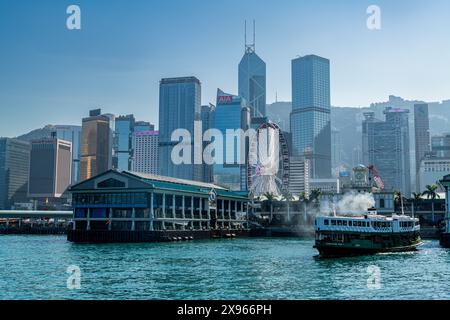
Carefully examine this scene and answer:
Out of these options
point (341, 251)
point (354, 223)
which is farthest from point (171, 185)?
point (341, 251)

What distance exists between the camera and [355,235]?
8231 centimetres

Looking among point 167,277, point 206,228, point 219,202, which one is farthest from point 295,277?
point 219,202

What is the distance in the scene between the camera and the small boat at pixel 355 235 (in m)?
80.6

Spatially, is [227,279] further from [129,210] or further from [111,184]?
[111,184]

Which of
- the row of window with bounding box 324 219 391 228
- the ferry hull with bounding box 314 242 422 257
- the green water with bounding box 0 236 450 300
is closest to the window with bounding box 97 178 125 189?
the green water with bounding box 0 236 450 300

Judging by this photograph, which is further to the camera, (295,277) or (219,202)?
(219,202)

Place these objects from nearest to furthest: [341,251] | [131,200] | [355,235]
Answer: [341,251] < [355,235] < [131,200]

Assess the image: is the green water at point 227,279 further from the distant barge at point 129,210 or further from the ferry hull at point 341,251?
the distant barge at point 129,210

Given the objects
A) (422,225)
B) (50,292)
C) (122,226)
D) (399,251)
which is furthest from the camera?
(422,225)

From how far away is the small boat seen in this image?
8062cm

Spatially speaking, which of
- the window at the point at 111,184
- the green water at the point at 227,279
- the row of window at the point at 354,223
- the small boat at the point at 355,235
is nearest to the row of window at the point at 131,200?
the window at the point at 111,184
